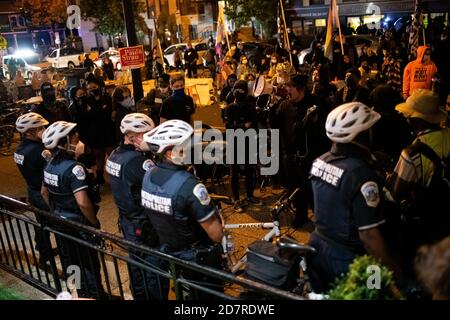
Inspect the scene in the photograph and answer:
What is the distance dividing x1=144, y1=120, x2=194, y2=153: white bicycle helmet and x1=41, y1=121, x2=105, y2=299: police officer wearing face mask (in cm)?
107

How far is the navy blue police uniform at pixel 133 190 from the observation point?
14.5 ft

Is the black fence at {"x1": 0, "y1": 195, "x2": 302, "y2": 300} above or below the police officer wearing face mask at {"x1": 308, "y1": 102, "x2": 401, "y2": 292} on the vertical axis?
below

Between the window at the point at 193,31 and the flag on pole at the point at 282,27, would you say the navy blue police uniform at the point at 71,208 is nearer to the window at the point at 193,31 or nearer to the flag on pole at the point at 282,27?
the flag on pole at the point at 282,27

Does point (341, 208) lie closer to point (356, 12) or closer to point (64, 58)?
point (356, 12)

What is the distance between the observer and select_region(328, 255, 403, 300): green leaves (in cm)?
239

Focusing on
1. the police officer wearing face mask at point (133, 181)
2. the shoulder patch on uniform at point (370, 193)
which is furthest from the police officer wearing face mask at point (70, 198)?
the shoulder patch on uniform at point (370, 193)

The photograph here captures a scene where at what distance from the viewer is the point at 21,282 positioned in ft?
17.4

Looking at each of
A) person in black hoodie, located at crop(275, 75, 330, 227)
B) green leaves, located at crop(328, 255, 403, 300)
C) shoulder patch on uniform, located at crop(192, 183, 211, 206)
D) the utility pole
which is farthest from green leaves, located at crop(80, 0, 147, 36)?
green leaves, located at crop(328, 255, 403, 300)

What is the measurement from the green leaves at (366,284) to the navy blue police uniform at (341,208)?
26.5 inches

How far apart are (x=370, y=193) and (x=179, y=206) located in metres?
1.38

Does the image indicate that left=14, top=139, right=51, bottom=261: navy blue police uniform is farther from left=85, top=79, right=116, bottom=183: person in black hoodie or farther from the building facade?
the building facade

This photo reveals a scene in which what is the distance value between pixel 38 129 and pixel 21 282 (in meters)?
1.73
